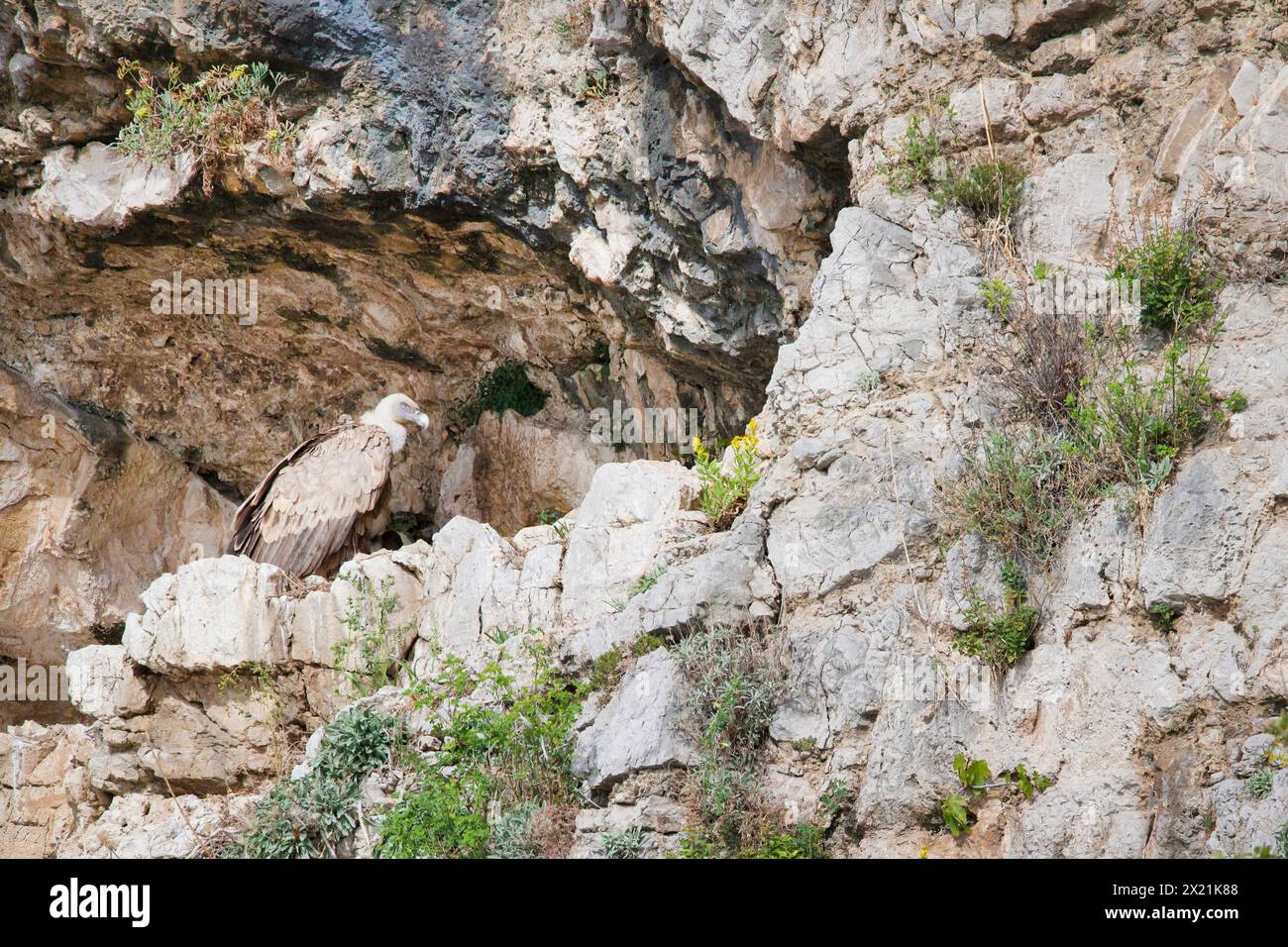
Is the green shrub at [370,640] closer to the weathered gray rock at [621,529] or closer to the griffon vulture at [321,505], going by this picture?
the griffon vulture at [321,505]

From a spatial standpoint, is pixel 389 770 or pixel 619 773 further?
pixel 389 770

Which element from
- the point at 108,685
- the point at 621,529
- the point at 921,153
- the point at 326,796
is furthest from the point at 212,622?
the point at 921,153

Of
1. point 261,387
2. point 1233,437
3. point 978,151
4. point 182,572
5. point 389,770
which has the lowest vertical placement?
point 389,770

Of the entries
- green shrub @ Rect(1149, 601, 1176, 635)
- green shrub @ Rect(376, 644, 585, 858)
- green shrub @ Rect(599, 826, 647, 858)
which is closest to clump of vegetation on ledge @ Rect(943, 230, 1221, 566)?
green shrub @ Rect(1149, 601, 1176, 635)

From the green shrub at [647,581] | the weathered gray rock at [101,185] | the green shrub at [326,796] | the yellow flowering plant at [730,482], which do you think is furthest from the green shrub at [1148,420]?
the weathered gray rock at [101,185]

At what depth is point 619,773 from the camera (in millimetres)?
7910

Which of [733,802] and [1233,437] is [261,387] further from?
[1233,437]

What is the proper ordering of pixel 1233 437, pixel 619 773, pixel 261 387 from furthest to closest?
1. pixel 261 387
2. pixel 619 773
3. pixel 1233 437

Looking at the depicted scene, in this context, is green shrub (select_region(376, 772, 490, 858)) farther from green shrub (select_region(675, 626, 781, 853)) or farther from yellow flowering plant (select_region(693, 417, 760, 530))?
yellow flowering plant (select_region(693, 417, 760, 530))

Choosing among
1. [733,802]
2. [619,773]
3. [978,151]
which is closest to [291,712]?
[619,773]

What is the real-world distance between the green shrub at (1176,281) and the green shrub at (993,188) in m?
1.03

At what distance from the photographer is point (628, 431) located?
12711 mm

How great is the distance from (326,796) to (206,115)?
6123 millimetres

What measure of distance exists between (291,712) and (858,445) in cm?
455
